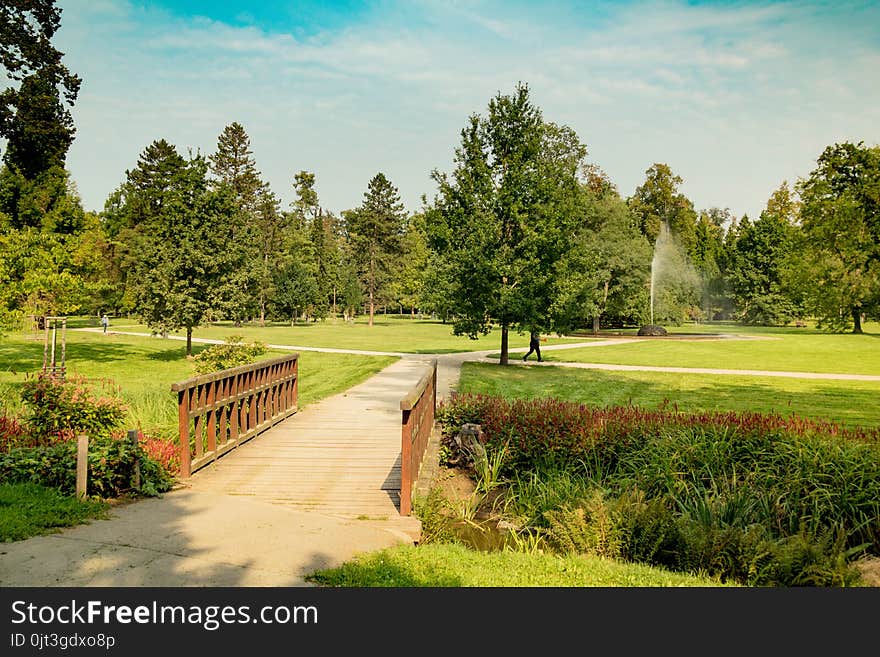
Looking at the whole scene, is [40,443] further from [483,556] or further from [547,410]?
[547,410]

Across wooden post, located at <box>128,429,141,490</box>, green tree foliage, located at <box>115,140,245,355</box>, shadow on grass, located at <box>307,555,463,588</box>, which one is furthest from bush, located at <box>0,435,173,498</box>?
green tree foliage, located at <box>115,140,245,355</box>

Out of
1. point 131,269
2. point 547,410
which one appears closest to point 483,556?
point 547,410

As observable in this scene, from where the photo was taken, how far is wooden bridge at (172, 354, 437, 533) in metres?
6.48

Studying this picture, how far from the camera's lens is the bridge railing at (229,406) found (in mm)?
7086

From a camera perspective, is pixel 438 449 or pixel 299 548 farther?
pixel 438 449

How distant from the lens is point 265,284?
61906 mm

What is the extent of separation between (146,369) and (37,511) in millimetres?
17734

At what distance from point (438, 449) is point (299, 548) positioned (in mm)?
4068

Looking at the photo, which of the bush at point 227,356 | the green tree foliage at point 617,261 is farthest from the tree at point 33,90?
the green tree foliage at point 617,261

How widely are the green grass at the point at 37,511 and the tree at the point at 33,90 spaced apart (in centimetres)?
2004

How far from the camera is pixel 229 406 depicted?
8.50 metres

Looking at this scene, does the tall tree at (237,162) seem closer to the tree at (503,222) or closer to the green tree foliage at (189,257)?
the green tree foliage at (189,257)

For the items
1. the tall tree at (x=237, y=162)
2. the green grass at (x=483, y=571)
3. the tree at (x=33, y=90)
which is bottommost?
the green grass at (x=483, y=571)

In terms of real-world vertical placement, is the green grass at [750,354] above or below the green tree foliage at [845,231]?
below
